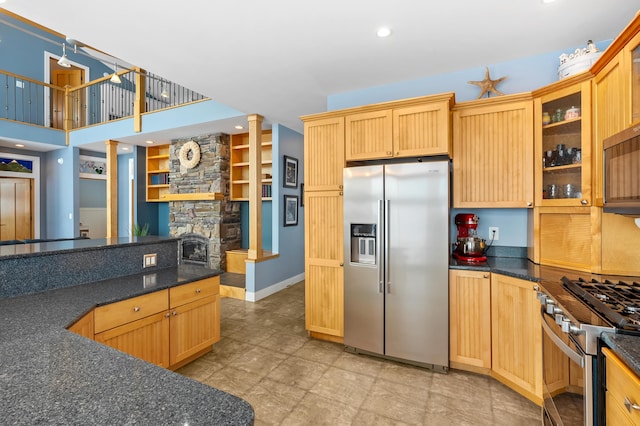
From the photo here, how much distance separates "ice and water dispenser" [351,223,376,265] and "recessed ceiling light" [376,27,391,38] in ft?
4.98

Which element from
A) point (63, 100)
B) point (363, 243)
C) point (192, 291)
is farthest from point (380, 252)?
point (63, 100)

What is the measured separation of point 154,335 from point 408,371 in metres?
2.00

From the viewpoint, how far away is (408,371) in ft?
8.29

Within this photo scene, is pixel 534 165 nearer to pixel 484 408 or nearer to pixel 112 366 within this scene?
pixel 484 408

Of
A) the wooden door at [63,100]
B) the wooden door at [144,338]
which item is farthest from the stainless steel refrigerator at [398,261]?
the wooden door at [63,100]

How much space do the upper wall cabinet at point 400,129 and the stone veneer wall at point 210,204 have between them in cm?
326

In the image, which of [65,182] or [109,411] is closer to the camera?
[109,411]

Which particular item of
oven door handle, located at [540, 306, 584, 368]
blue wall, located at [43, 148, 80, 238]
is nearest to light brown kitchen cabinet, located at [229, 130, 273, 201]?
blue wall, located at [43, 148, 80, 238]

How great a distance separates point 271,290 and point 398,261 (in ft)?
8.96

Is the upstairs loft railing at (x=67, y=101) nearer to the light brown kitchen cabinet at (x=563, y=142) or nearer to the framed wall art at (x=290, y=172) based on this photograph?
the framed wall art at (x=290, y=172)

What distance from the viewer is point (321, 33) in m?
2.30

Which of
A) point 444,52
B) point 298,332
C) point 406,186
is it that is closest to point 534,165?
point 406,186

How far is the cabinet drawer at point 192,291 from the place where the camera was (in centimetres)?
227

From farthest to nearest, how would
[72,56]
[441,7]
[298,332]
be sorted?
[72,56], [298,332], [441,7]
